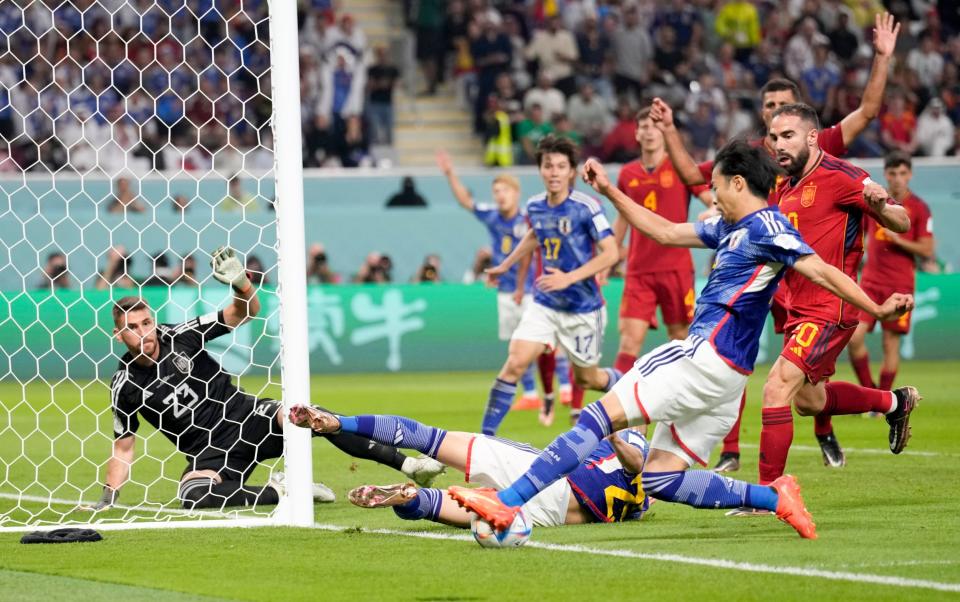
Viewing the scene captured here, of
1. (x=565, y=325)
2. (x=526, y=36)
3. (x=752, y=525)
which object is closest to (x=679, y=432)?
(x=752, y=525)

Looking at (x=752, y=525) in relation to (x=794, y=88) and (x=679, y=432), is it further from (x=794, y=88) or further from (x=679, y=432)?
(x=794, y=88)

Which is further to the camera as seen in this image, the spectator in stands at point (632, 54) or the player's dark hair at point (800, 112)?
the spectator in stands at point (632, 54)

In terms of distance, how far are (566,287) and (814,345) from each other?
10.4ft

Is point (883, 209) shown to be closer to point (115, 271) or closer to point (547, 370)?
point (547, 370)

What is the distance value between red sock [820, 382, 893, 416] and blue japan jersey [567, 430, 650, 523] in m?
1.73

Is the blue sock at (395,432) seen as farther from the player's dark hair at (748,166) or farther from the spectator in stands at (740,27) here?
the spectator in stands at (740,27)

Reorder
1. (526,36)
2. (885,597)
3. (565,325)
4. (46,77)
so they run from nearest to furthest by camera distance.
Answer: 1. (885,597)
2. (565,325)
3. (46,77)
4. (526,36)

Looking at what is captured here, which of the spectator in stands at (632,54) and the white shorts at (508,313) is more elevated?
the spectator in stands at (632,54)

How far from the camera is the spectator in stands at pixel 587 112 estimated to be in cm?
2361

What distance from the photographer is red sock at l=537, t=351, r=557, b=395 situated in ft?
45.5

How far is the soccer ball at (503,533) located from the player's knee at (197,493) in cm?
235

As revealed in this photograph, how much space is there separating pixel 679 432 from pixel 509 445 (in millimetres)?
783

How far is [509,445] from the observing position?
6.98 metres

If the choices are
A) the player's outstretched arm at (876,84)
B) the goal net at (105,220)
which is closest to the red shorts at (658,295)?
the goal net at (105,220)
